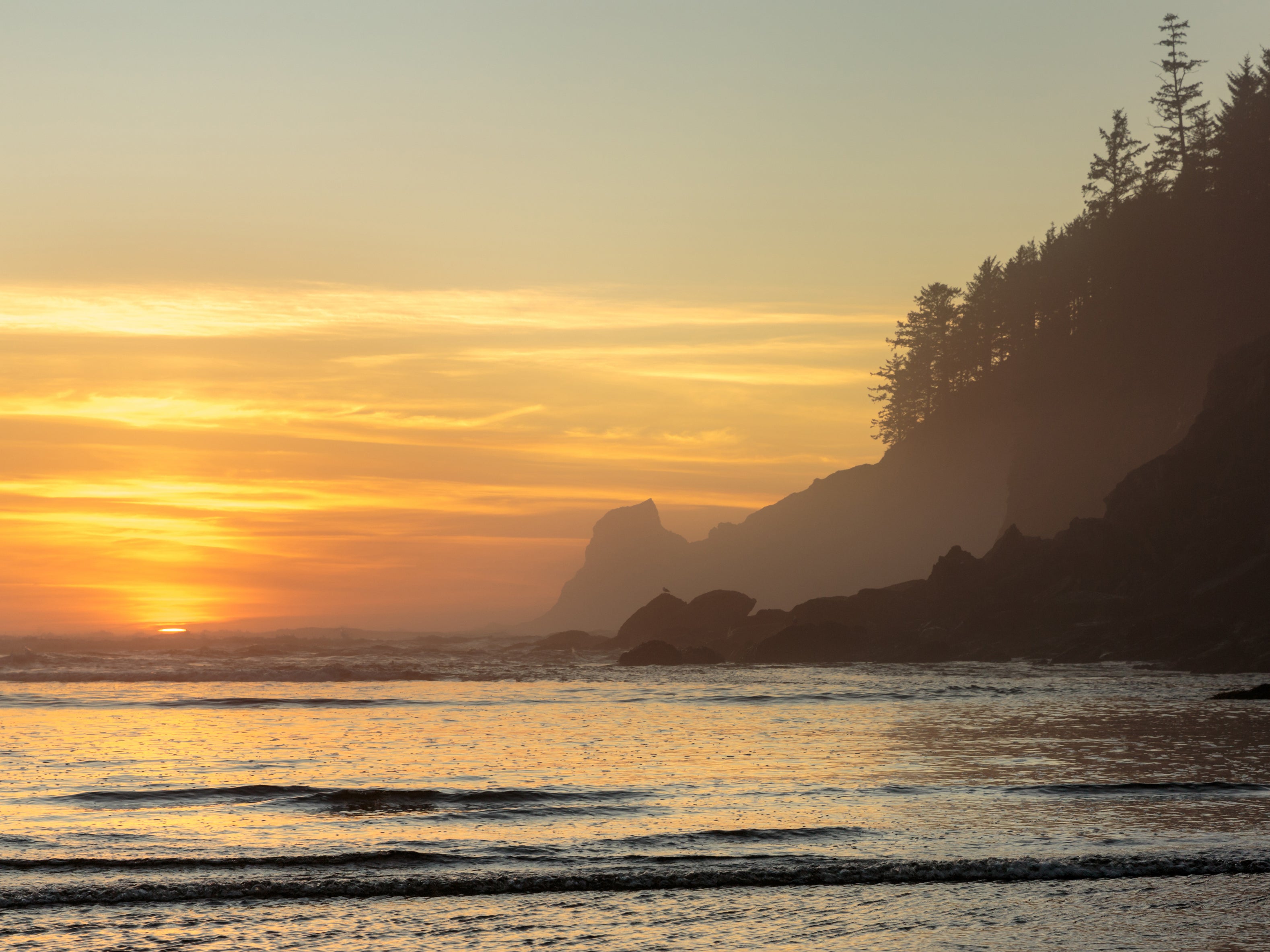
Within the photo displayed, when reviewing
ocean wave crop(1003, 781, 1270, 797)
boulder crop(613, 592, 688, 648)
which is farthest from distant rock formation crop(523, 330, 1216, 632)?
ocean wave crop(1003, 781, 1270, 797)

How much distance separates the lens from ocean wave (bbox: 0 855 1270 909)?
10.6 metres

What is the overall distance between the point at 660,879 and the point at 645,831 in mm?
2632

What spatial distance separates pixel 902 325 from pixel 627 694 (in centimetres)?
8323

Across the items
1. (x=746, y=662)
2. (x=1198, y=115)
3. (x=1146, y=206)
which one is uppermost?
(x=1198, y=115)

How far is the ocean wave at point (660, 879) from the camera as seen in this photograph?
10609 millimetres

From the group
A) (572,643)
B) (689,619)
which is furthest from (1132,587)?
(572,643)

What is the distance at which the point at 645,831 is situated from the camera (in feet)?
45.2

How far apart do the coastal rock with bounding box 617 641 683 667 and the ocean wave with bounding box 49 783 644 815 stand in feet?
160

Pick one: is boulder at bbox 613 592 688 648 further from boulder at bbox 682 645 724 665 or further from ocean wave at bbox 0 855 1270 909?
ocean wave at bbox 0 855 1270 909

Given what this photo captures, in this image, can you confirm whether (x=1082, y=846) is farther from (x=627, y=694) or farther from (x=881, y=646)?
(x=881, y=646)

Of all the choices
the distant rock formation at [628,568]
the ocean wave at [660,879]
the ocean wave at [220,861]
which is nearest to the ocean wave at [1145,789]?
the ocean wave at [660,879]

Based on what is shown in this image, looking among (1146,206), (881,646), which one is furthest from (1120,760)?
(1146,206)

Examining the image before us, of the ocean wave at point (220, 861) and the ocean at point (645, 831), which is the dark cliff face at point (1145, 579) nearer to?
the ocean at point (645, 831)

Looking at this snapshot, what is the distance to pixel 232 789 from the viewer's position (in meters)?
17.5
